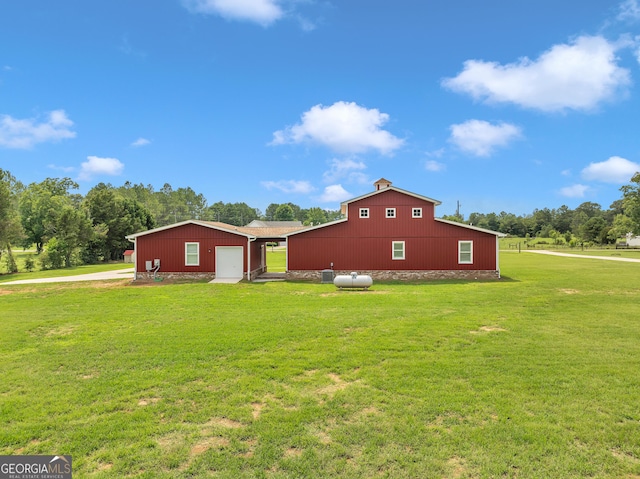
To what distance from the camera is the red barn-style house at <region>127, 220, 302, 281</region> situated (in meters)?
21.7

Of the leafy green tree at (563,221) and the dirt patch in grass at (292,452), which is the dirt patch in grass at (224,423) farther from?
the leafy green tree at (563,221)

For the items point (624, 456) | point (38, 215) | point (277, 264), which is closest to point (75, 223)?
point (38, 215)

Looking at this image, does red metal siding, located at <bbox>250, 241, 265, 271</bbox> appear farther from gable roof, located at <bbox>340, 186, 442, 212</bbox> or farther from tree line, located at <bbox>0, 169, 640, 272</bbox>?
tree line, located at <bbox>0, 169, 640, 272</bbox>

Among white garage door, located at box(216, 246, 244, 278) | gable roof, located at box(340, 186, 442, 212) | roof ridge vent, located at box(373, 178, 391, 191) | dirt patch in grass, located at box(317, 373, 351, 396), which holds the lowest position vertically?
dirt patch in grass, located at box(317, 373, 351, 396)

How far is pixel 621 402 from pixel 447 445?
2948 millimetres

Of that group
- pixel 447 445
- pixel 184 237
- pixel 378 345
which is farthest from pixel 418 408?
pixel 184 237

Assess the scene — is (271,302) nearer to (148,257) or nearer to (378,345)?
(378,345)

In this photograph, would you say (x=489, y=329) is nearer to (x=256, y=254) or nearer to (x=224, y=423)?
(x=224, y=423)

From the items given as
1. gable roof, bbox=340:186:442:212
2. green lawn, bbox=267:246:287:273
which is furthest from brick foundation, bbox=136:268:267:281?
gable roof, bbox=340:186:442:212

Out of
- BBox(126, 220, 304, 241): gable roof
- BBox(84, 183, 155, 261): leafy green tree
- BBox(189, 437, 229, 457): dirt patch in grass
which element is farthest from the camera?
BBox(84, 183, 155, 261): leafy green tree

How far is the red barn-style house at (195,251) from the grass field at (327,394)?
429 inches

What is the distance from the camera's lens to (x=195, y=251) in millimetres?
21844

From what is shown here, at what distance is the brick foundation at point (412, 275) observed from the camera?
71.5 ft

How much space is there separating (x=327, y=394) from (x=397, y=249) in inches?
698
